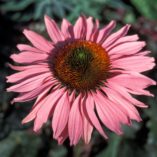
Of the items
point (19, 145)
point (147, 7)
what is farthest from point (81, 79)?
point (147, 7)

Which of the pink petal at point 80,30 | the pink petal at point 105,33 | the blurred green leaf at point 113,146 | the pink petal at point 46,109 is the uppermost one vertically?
the pink petal at point 80,30

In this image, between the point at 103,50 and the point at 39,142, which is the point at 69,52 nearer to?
the point at 103,50

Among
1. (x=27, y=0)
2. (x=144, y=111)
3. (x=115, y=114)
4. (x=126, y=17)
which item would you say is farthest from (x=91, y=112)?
(x=126, y=17)

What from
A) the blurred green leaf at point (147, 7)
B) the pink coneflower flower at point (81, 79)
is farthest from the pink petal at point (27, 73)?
the blurred green leaf at point (147, 7)

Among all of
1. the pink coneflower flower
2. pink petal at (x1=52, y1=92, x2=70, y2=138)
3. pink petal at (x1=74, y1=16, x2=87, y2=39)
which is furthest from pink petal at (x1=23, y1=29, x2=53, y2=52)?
pink petal at (x1=52, y1=92, x2=70, y2=138)

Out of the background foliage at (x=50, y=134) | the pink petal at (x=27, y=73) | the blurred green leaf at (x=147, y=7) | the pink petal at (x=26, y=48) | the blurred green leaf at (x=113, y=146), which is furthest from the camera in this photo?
the blurred green leaf at (x=147, y=7)

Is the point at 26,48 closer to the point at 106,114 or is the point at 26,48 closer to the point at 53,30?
the point at 53,30

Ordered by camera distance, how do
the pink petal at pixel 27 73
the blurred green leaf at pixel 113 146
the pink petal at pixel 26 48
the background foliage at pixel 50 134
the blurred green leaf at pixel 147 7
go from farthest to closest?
1. the blurred green leaf at pixel 147 7
2. the blurred green leaf at pixel 113 146
3. the background foliage at pixel 50 134
4. the pink petal at pixel 26 48
5. the pink petal at pixel 27 73

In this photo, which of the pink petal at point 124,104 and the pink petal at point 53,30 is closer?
the pink petal at point 124,104

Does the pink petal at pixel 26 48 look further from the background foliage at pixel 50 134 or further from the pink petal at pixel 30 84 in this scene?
the background foliage at pixel 50 134
